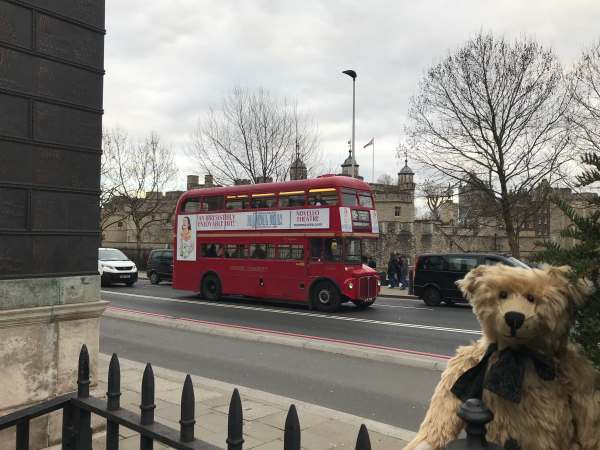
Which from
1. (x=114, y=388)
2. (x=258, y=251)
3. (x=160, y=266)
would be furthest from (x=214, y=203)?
(x=114, y=388)

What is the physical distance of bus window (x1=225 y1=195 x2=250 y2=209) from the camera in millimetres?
17219

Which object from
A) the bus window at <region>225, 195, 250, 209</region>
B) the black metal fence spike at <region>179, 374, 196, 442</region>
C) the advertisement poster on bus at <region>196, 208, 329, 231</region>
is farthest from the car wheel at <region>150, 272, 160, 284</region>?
the black metal fence spike at <region>179, 374, 196, 442</region>

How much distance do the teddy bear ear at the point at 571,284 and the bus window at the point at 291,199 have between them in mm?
14090

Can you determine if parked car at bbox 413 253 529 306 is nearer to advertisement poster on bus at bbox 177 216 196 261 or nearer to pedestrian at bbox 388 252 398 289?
pedestrian at bbox 388 252 398 289

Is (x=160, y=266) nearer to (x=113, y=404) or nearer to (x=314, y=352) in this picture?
(x=314, y=352)

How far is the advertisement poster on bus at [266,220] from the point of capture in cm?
1557

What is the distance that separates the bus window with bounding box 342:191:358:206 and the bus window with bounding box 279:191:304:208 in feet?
4.45

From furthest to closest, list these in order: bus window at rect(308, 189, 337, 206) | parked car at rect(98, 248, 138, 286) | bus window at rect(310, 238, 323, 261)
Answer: parked car at rect(98, 248, 138, 286) → bus window at rect(310, 238, 323, 261) → bus window at rect(308, 189, 337, 206)

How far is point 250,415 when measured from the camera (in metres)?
5.29

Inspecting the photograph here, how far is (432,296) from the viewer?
18.1 meters

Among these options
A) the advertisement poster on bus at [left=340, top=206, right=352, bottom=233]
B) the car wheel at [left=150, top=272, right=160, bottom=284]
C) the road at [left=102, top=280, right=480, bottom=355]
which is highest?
the advertisement poster on bus at [left=340, top=206, right=352, bottom=233]

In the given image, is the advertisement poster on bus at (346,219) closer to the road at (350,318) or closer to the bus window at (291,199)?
the bus window at (291,199)

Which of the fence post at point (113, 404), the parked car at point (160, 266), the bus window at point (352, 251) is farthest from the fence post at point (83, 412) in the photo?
the parked car at point (160, 266)

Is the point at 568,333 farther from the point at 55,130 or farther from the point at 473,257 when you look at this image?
the point at 473,257
